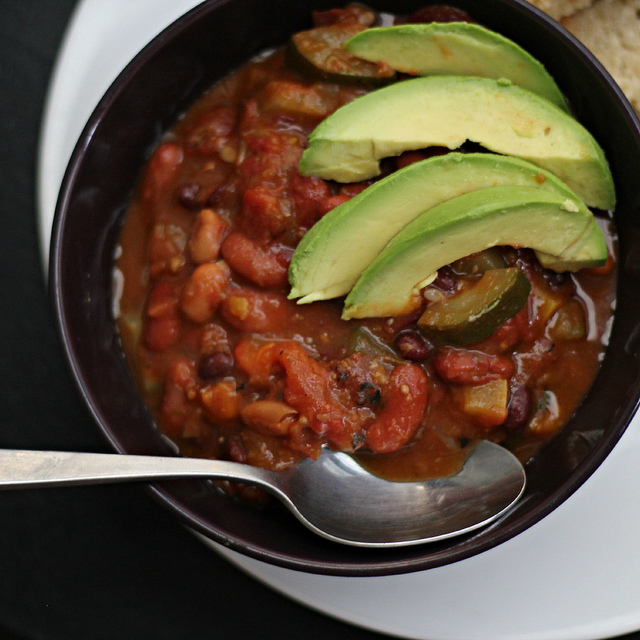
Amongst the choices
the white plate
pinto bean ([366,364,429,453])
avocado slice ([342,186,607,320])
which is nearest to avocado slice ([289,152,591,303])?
avocado slice ([342,186,607,320])

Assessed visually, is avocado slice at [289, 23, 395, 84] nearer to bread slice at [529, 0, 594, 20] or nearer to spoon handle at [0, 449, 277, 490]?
bread slice at [529, 0, 594, 20]

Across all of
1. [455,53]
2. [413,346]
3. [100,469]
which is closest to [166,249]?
[100,469]

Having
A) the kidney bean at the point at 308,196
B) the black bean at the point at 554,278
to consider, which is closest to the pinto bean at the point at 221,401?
the kidney bean at the point at 308,196

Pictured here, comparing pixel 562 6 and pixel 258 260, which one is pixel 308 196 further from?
pixel 562 6

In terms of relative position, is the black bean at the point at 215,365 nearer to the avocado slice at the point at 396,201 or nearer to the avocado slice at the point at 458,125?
the avocado slice at the point at 396,201

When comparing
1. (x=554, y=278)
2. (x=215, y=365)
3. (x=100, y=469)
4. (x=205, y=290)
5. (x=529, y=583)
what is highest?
(x=554, y=278)

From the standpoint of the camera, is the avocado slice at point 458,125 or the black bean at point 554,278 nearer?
the avocado slice at point 458,125

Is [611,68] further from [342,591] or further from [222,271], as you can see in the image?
[342,591]
